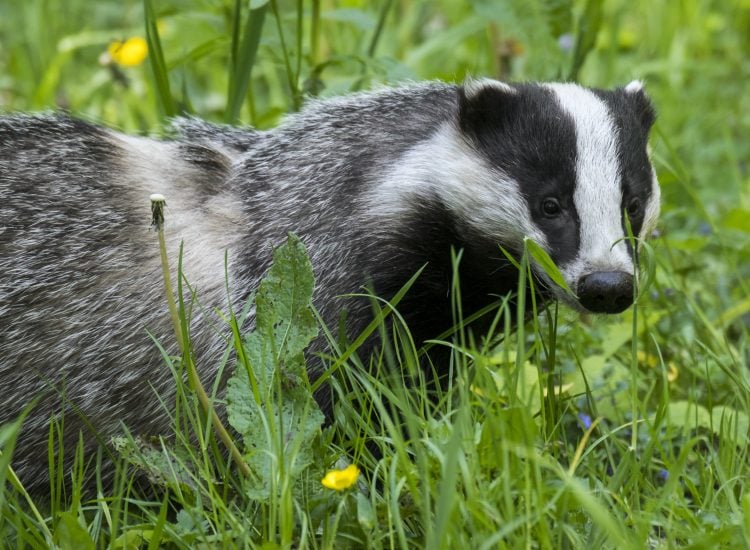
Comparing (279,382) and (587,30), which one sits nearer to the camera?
(279,382)

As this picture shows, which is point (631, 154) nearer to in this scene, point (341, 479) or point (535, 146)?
point (535, 146)

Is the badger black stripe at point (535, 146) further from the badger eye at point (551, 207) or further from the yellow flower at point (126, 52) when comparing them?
the yellow flower at point (126, 52)

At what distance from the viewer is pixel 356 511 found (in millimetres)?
2691

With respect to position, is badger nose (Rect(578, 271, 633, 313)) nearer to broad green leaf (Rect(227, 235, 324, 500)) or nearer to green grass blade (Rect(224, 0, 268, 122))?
broad green leaf (Rect(227, 235, 324, 500))

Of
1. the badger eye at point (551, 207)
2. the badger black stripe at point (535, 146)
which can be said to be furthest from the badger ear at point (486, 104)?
the badger eye at point (551, 207)

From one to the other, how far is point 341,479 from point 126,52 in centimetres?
351

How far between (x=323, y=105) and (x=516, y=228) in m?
0.87

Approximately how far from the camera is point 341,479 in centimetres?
262

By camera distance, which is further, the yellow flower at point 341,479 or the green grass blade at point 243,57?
the green grass blade at point 243,57

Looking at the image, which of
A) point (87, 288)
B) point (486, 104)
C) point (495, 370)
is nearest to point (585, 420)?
point (495, 370)

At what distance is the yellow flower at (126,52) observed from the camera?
547 centimetres

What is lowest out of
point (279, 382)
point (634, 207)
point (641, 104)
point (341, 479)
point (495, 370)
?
point (495, 370)

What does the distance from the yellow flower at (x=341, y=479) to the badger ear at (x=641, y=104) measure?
165 cm

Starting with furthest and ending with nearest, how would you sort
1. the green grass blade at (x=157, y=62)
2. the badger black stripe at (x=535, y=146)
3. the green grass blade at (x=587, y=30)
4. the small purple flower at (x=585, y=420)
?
the green grass blade at (x=587, y=30)
the green grass blade at (x=157, y=62)
the small purple flower at (x=585, y=420)
the badger black stripe at (x=535, y=146)
